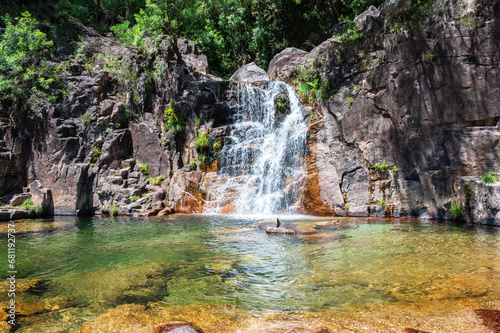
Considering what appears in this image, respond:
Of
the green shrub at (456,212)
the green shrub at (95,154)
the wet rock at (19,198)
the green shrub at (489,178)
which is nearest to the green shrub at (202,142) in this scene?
the green shrub at (95,154)

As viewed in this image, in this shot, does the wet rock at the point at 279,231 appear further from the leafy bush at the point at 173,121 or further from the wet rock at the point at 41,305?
the leafy bush at the point at 173,121

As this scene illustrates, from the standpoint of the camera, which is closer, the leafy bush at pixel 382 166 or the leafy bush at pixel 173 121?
the leafy bush at pixel 382 166

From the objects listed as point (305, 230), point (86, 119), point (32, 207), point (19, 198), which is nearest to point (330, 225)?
point (305, 230)

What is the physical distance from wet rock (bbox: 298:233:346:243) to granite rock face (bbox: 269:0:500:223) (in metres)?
4.47

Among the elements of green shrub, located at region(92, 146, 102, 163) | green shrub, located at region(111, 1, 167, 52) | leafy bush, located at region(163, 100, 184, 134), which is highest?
green shrub, located at region(111, 1, 167, 52)

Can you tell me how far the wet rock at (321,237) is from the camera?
25.7ft

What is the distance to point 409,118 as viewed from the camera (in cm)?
1222

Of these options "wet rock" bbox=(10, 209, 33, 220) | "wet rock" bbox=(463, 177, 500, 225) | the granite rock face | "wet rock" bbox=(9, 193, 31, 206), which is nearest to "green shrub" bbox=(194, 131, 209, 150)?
the granite rock face

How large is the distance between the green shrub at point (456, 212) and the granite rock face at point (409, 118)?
0.92ft

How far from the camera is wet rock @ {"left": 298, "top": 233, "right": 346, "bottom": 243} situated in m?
7.82

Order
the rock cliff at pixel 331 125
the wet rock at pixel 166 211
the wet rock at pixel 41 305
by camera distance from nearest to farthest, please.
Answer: the wet rock at pixel 41 305, the rock cliff at pixel 331 125, the wet rock at pixel 166 211

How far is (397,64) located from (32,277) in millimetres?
13301

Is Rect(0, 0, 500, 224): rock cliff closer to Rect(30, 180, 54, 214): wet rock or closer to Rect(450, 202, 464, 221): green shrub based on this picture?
Rect(30, 180, 54, 214): wet rock

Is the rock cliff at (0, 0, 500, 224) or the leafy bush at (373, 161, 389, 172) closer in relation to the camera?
the rock cliff at (0, 0, 500, 224)
